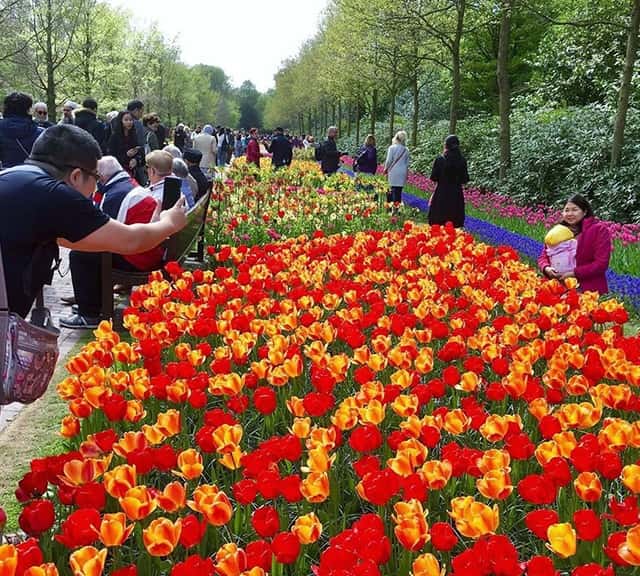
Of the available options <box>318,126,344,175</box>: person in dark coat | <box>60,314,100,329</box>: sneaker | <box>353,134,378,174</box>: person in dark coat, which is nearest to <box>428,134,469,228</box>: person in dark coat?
<box>353,134,378,174</box>: person in dark coat

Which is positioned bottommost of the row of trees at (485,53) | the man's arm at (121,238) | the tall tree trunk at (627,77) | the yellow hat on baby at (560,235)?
the yellow hat on baby at (560,235)

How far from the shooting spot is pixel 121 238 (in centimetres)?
306

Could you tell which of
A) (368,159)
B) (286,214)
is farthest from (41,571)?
(368,159)

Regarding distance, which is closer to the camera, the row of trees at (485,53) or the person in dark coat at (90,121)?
the person in dark coat at (90,121)

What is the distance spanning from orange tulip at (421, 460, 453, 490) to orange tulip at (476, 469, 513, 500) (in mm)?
148

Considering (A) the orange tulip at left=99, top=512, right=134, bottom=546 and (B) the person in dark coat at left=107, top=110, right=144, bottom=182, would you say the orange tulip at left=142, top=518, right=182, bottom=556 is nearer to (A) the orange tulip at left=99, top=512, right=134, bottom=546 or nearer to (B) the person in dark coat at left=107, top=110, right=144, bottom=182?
(A) the orange tulip at left=99, top=512, right=134, bottom=546

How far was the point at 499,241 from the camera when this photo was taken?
32.9 feet

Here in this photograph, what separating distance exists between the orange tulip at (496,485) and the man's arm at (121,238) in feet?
5.35

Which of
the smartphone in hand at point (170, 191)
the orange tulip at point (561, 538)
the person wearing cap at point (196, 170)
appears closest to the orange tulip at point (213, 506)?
the orange tulip at point (561, 538)

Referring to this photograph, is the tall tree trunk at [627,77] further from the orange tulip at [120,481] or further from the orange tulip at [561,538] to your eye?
the orange tulip at [120,481]

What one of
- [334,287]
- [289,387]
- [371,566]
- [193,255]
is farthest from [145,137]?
[371,566]

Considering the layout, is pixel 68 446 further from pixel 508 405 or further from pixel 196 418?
pixel 508 405

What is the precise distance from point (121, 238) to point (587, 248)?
13.7 ft

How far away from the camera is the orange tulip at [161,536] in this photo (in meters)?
1.99
